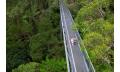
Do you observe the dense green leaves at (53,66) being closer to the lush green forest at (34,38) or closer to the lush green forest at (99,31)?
the lush green forest at (34,38)

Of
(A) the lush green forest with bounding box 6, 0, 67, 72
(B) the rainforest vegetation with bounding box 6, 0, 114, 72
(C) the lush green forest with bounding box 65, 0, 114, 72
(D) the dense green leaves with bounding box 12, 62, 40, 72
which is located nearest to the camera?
(C) the lush green forest with bounding box 65, 0, 114, 72

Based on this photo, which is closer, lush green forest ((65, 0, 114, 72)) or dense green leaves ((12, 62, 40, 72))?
lush green forest ((65, 0, 114, 72))

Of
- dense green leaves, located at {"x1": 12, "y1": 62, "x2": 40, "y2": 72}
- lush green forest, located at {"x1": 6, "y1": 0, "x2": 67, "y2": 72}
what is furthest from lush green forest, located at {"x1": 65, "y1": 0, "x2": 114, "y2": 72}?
lush green forest, located at {"x1": 6, "y1": 0, "x2": 67, "y2": 72}

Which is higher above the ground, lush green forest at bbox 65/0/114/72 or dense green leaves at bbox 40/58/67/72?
lush green forest at bbox 65/0/114/72

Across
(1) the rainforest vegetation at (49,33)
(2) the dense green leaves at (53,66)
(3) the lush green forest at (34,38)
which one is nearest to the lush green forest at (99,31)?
(1) the rainforest vegetation at (49,33)

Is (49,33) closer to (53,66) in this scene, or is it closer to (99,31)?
(53,66)

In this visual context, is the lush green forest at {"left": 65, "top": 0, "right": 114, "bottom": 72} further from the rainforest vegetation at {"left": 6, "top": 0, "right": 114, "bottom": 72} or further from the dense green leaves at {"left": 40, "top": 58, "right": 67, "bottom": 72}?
the dense green leaves at {"left": 40, "top": 58, "right": 67, "bottom": 72}

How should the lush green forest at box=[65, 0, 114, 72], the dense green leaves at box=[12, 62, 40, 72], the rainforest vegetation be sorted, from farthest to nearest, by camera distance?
1. the dense green leaves at box=[12, 62, 40, 72]
2. the rainforest vegetation
3. the lush green forest at box=[65, 0, 114, 72]

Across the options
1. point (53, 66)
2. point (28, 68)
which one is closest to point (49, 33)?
point (53, 66)
